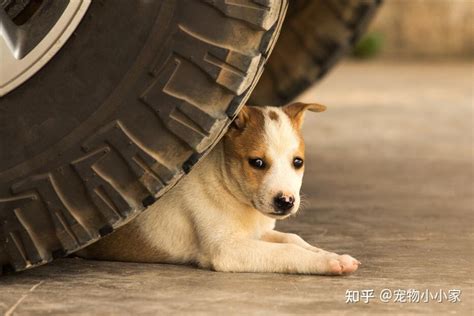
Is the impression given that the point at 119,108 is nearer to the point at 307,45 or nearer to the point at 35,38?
the point at 35,38

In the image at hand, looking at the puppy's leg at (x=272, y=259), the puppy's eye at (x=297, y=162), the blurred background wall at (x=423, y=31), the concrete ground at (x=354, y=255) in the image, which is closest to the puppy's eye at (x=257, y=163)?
the puppy's eye at (x=297, y=162)

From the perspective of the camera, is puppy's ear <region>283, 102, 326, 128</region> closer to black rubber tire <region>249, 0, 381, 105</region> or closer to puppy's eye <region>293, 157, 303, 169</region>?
puppy's eye <region>293, 157, 303, 169</region>

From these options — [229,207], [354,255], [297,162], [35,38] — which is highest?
[35,38]

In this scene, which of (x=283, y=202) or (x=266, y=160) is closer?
(x=283, y=202)

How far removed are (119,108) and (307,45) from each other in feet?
9.11

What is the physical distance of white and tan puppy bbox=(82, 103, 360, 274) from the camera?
12.1 feet

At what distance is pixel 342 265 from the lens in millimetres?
3525

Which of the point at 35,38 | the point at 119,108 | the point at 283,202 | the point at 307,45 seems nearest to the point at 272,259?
the point at 283,202

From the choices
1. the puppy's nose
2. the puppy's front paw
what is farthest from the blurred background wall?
the puppy's front paw

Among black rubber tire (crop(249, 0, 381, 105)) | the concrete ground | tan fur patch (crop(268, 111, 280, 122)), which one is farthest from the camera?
black rubber tire (crop(249, 0, 381, 105))

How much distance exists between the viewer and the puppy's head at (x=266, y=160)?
12.1 feet

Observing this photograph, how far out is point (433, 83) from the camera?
11.5m

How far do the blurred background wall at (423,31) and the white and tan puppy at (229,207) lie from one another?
11031mm

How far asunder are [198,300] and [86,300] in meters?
0.33
